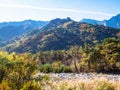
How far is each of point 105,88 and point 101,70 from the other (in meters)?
32.3

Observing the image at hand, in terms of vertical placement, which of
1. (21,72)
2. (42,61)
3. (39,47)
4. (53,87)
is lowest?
(39,47)

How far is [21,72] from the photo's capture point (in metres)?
28.7

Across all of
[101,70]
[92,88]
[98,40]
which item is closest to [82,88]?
[92,88]

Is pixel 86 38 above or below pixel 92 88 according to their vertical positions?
below

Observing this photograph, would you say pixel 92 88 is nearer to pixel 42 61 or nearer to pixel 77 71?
pixel 77 71

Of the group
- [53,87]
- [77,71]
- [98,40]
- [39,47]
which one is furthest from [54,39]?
[53,87]

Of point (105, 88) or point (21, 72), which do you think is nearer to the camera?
point (21, 72)

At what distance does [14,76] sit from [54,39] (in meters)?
152

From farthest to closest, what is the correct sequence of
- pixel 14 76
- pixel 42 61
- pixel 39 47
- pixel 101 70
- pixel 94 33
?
pixel 94 33
pixel 39 47
pixel 42 61
pixel 101 70
pixel 14 76

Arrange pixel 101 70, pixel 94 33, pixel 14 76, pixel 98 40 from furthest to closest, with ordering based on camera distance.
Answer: pixel 94 33 < pixel 98 40 < pixel 101 70 < pixel 14 76

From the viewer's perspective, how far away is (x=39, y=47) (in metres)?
170

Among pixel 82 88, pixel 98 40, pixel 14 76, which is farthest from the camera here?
pixel 98 40

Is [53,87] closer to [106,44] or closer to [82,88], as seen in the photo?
[82,88]

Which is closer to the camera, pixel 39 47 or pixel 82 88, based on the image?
pixel 82 88
